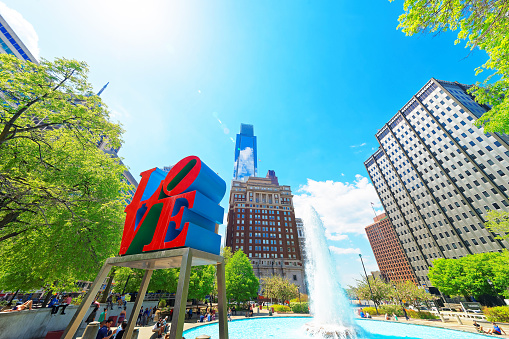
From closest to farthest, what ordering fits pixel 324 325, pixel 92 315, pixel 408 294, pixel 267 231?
pixel 92 315 → pixel 324 325 → pixel 408 294 → pixel 267 231

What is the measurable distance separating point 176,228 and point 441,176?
281 ft

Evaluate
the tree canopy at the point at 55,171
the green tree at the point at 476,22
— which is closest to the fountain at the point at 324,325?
the tree canopy at the point at 55,171

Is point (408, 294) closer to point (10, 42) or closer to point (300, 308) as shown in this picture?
point (300, 308)

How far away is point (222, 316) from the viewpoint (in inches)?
208

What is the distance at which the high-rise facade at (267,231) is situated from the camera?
223ft

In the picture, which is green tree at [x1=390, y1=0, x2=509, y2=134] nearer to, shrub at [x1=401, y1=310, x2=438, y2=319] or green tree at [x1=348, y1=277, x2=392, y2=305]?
shrub at [x1=401, y1=310, x2=438, y2=319]

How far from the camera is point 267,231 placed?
76.1m

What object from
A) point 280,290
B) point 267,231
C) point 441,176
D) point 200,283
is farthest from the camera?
point 267,231

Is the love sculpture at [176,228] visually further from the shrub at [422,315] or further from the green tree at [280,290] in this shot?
the green tree at [280,290]

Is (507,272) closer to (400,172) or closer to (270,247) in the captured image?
(400,172)

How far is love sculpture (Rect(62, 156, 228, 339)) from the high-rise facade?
221 feet

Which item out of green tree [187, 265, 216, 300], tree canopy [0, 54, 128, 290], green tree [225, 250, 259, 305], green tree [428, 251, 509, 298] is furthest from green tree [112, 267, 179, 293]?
green tree [428, 251, 509, 298]

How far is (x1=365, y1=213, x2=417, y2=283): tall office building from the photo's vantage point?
354ft

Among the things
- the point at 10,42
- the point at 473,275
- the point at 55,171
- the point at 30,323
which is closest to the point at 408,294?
the point at 473,275
